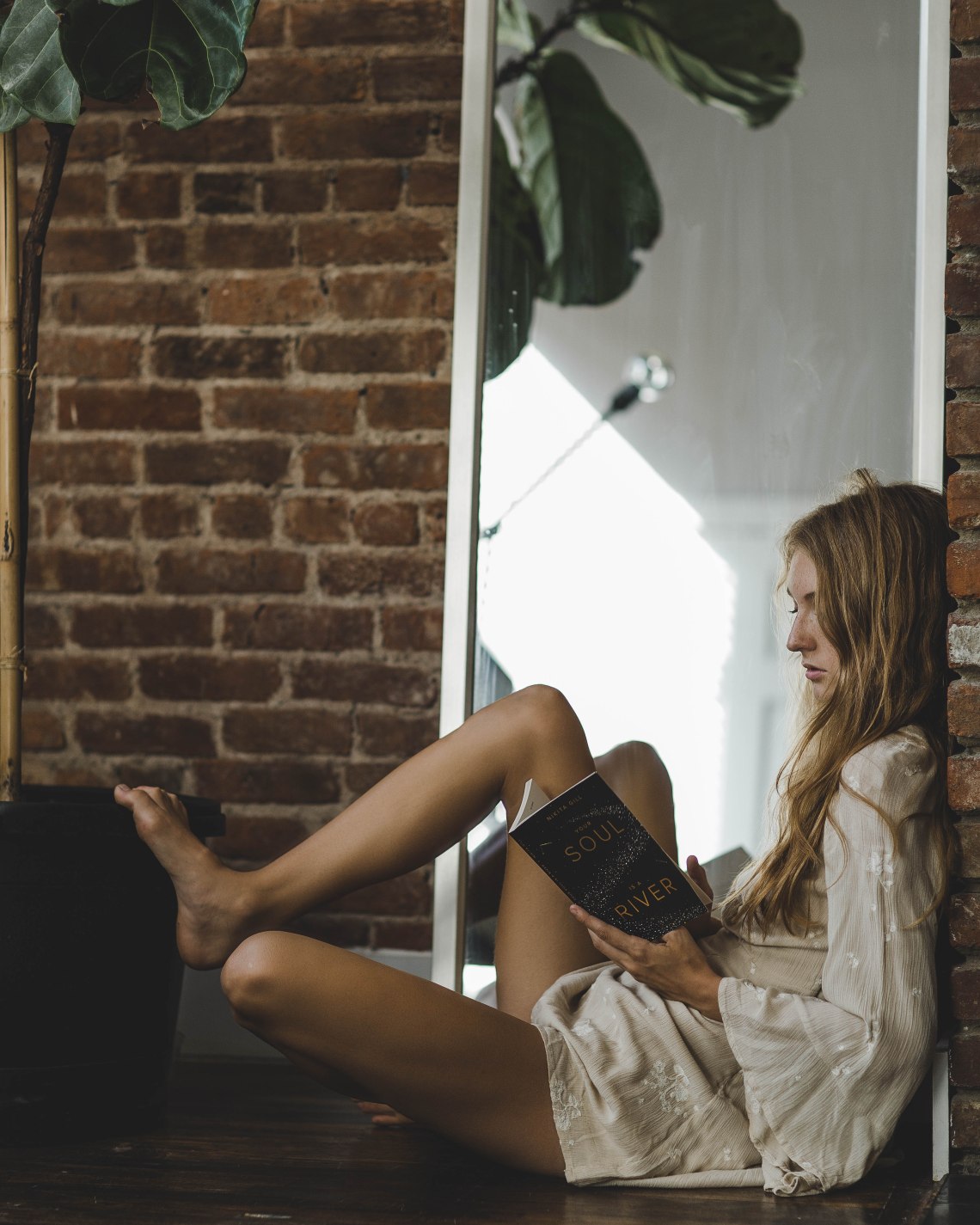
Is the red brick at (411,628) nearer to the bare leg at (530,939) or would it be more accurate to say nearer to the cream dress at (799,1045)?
the bare leg at (530,939)

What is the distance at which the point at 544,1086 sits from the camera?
4.68 ft

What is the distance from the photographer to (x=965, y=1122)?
1.43 meters

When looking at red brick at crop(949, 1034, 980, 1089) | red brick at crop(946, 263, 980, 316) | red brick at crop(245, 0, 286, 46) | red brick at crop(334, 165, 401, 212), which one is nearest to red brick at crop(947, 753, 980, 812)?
red brick at crop(949, 1034, 980, 1089)

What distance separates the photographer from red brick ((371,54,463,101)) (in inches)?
88.9

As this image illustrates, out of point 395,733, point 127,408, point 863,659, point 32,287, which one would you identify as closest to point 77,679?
point 127,408

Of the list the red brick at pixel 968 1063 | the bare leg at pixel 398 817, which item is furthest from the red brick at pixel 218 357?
the red brick at pixel 968 1063

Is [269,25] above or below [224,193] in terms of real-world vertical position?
above

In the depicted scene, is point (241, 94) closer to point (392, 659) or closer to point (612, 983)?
point (392, 659)

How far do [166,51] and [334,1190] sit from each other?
1.38 metres

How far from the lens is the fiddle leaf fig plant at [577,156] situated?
1974 millimetres

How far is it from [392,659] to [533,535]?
1.34ft

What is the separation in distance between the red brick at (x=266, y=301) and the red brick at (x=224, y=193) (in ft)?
0.44

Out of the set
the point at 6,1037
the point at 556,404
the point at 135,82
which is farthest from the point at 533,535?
the point at 6,1037

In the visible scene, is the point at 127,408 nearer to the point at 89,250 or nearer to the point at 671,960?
the point at 89,250
